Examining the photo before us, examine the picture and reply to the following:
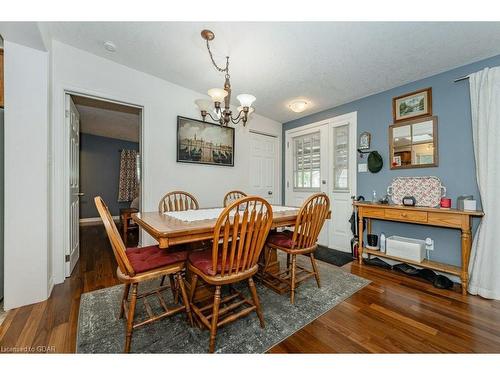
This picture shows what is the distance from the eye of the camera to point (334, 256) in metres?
3.04

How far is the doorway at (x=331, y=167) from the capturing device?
3227mm

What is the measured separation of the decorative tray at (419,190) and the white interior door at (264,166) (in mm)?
1976

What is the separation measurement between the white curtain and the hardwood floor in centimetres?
19

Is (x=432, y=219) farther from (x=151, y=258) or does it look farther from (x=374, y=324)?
(x=151, y=258)

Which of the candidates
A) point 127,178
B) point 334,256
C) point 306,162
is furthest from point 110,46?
point 127,178

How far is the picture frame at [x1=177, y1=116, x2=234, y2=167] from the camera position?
2936mm

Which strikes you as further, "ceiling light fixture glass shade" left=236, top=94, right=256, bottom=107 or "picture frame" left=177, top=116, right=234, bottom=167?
"picture frame" left=177, top=116, right=234, bottom=167

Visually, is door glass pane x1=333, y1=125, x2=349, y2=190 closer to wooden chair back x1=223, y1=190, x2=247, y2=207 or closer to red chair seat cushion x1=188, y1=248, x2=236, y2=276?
wooden chair back x1=223, y1=190, x2=247, y2=207

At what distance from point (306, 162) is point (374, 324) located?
111 inches

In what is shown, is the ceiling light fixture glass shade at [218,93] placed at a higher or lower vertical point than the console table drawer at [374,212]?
higher

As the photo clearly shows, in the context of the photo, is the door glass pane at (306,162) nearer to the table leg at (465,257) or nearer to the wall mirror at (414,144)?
the wall mirror at (414,144)

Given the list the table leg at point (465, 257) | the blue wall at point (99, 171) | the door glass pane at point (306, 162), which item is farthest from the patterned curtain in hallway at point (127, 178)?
the table leg at point (465, 257)

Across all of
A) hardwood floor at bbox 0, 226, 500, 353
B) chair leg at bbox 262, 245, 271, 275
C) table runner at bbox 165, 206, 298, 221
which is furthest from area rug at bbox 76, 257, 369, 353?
table runner at bbox 165, 206, 298, 221
